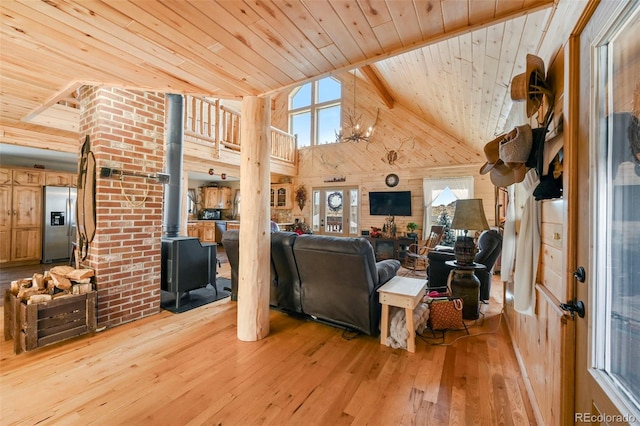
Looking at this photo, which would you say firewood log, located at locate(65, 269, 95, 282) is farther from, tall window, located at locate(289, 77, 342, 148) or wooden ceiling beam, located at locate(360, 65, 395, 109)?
tall window, located at locate(289, 77, 342, 148)

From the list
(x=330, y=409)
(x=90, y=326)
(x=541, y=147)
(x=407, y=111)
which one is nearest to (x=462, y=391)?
(x=330, y=409)

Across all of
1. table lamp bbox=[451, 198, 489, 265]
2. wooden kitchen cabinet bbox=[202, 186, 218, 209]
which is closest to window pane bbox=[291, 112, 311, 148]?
wooden kitchen cabinet bbox=[202, 186, 218, 209]

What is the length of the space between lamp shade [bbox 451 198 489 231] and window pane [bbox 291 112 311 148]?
631 cm

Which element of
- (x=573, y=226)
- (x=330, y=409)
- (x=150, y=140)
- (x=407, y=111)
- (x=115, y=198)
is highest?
(x=407, y=111)

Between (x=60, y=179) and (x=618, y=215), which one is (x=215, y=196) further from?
(x=618, y=215)

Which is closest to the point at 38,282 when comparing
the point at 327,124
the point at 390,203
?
the point at 390,203

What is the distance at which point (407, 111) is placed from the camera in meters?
6.73

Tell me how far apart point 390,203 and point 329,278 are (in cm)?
471

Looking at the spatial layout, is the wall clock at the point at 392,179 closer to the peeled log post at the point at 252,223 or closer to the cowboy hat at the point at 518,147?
the peeled log post at the point at 252,223

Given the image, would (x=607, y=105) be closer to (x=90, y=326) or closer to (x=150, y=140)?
(x=150, y=140)

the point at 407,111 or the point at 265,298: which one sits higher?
the point at 407,111

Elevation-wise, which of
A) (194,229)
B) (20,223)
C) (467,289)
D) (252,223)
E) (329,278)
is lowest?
(467,289)

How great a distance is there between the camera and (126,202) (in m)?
2.82

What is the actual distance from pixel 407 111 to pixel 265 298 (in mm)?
6087
